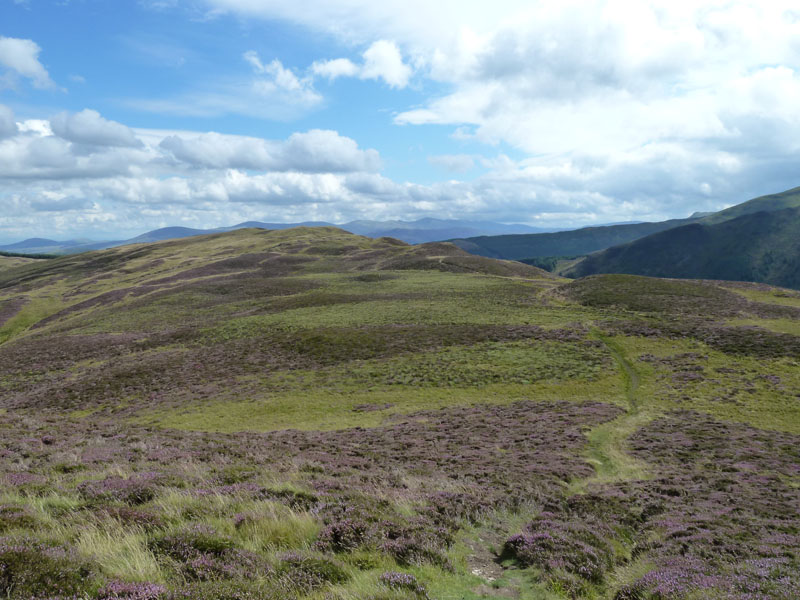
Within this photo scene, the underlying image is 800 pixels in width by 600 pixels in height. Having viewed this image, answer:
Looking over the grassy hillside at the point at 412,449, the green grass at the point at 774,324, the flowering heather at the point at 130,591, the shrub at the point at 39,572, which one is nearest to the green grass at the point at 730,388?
the grassy hillside at the point at 412,449

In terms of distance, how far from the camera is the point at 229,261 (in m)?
138

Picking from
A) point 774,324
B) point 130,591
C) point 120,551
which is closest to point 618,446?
point 120,551

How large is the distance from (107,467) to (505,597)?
15288 mm

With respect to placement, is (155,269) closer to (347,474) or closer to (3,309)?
(3,309)

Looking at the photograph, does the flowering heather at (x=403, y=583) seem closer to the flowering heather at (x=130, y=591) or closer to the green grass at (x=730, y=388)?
the flowering heather at (x=130, y=591)

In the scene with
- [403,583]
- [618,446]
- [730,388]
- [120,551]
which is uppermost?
[120,551]

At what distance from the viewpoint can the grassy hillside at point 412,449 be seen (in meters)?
8.20

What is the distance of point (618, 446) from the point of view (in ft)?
83.2

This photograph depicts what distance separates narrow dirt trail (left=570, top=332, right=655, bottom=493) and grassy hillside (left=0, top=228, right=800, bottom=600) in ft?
0.58

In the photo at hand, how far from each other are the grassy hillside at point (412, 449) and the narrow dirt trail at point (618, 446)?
0.18m

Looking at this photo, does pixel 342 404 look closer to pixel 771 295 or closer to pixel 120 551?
pixel 120 551

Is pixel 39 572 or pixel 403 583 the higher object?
pixel 39 572

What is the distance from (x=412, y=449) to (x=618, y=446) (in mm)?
12910

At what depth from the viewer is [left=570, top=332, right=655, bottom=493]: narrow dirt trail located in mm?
20125
